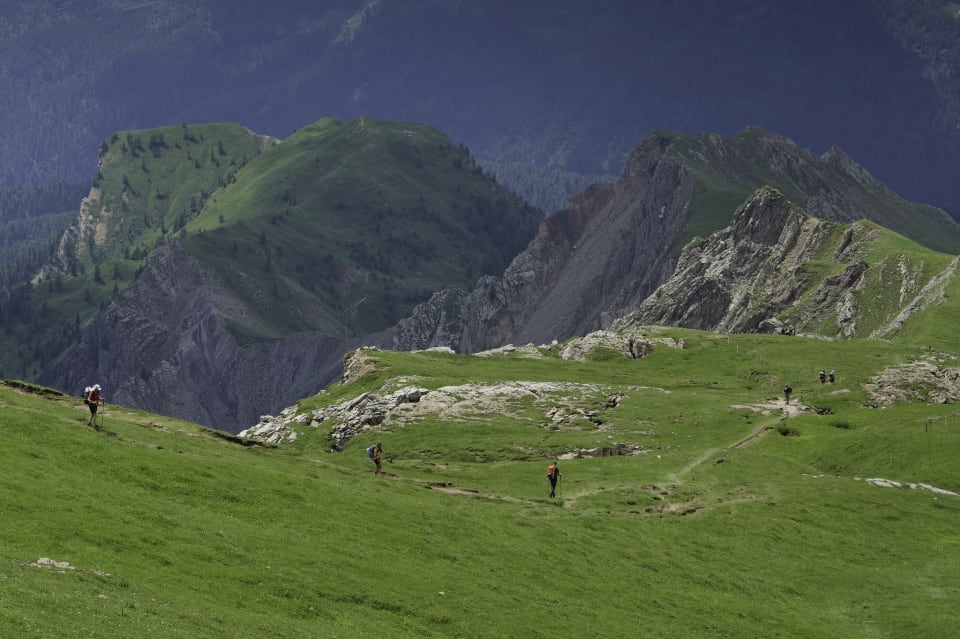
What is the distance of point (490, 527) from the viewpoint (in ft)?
259

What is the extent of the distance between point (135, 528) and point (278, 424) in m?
89.1

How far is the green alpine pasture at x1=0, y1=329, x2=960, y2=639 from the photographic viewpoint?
5641cm

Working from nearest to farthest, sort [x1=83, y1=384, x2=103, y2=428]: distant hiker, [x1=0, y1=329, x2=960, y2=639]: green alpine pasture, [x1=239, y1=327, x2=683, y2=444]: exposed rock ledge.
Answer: [x1=0, y1=329, x2=960, y2=639]: green alpine pasture
[x1=83, y1=384, x2=103, y2=428]: distant hiker
[x1=239, y1=327, x2=683, y2=444]: exposed rock ledge

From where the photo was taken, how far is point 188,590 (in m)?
55.2

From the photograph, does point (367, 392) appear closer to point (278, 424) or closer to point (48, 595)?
point (278, 424)

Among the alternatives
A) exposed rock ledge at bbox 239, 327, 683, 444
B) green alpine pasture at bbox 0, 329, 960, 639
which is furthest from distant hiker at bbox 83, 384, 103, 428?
exposed rock ledge at bbox 239, 327, 683, 444

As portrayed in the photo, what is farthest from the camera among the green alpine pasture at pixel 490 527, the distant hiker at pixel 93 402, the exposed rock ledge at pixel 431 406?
the exposed rock ledge at pixel 431 406

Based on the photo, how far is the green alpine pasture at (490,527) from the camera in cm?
5641

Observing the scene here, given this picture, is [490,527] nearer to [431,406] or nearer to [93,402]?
[93,402]

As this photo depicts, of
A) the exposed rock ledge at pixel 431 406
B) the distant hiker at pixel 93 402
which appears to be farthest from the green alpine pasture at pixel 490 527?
the exposed rock ledge at pixel 431 406

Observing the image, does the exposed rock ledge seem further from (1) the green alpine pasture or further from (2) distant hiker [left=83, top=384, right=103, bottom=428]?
(2) distant hiker [left=83, top=384, right=103, bottom=428]

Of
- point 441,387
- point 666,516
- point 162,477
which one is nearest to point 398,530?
point 162,477

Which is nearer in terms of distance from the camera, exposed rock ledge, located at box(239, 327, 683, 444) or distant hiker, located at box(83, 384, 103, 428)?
distant hiker, located at box(83, 384, 103, 428)

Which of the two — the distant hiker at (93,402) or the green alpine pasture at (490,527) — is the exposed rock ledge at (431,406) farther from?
the distant hiker at (93,402)
